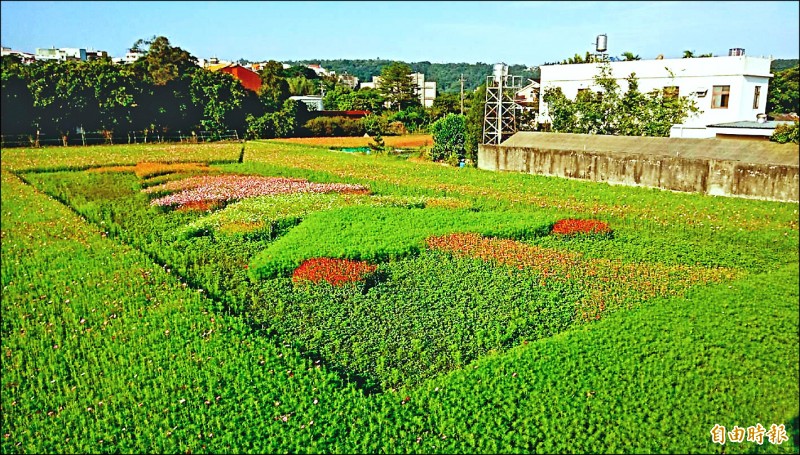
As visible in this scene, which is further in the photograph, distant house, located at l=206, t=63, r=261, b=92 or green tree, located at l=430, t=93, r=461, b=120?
green tree, located at l=430, t=93, r=461, b=120

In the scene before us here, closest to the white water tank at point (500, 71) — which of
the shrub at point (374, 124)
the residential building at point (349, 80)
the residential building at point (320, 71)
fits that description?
the shrub at point (374, 124)

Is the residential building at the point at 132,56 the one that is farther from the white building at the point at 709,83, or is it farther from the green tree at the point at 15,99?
the white building at the point at 709,83

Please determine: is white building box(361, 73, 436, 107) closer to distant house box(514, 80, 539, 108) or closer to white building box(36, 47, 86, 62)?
distant house box(514, 80, 539, 108)

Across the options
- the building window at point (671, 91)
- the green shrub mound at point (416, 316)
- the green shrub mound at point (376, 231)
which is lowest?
the green shrub mound at point (416, 316)

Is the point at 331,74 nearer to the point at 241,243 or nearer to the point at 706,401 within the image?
the point at 241,243

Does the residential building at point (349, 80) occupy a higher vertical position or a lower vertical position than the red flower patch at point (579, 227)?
higher

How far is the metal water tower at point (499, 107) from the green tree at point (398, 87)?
17319 millimetres

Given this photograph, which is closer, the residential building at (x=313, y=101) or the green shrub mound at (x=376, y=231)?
the green shrub mound at (x=376, y=231)

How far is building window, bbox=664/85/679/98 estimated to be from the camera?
20.8 metres

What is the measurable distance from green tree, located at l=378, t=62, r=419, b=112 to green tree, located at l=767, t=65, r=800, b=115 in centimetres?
2319

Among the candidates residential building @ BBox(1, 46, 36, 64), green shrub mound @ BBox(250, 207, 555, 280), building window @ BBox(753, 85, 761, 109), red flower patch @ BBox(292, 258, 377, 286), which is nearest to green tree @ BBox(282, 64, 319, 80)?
building window @ BBox(753, 85, 761, 109)

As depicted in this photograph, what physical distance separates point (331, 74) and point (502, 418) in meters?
47.7

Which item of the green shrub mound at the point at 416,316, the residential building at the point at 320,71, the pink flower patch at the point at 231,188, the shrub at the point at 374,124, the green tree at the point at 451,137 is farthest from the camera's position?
the residential building at the point at 320,71

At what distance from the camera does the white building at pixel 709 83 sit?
1902cm
